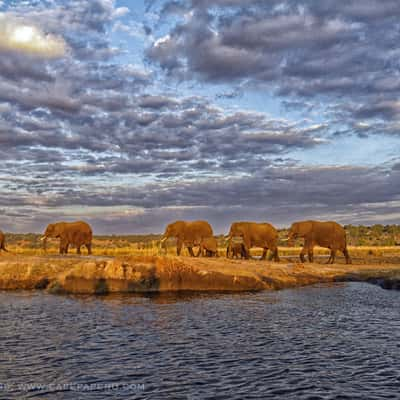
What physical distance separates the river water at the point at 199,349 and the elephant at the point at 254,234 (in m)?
15.0

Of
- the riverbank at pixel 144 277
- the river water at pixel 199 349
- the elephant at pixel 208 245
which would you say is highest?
the elephant at pixel 208 245

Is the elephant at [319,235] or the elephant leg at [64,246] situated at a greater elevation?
the elephant at [319,235]

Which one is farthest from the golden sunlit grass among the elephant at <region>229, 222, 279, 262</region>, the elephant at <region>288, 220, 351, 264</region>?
the elephant at <region>229, 222, 279, 262</region>

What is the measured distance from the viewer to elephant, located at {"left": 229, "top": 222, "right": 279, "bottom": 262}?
33.2 metres

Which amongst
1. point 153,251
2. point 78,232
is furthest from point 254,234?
point 78,232

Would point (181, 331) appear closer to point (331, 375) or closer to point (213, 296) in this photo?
point (331, 375)

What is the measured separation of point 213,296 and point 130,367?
998 cm

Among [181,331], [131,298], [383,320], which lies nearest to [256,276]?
[131,298]

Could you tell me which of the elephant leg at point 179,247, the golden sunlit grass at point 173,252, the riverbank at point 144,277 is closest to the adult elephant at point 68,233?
the golden sunlit grass at point 173,252

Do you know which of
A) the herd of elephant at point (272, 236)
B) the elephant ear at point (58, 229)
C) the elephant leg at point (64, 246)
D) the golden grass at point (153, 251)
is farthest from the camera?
the elephant ear at point (58, 229)

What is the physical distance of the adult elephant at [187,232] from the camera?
3444 centimetres

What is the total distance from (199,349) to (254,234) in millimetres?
22670

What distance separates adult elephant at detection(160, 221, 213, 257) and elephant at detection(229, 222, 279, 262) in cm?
249

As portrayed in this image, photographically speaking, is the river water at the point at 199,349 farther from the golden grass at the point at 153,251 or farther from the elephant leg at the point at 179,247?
the elephant leg at the point at 179,247
